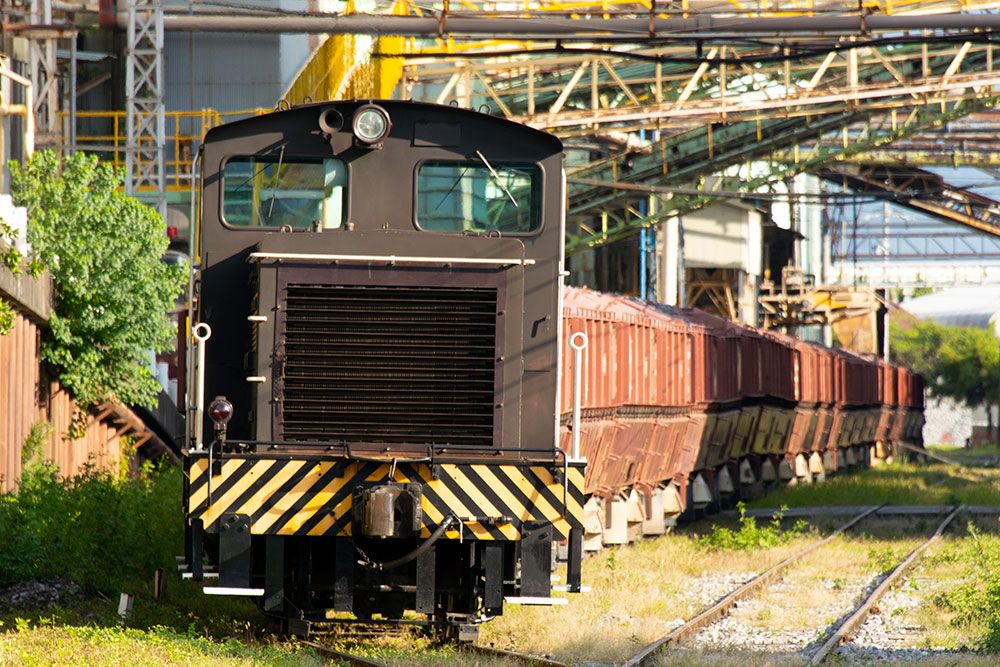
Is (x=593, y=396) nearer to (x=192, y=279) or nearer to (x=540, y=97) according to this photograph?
(x=192, y=279)

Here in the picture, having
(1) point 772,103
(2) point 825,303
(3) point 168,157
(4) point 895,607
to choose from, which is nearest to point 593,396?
(4) point 895,607

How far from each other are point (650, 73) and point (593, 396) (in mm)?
20990

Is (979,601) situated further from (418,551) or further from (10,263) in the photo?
(10,263)

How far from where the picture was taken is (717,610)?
45.1 ft

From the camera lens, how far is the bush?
44.0 ft

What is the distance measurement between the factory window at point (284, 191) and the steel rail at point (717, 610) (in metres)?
3.92

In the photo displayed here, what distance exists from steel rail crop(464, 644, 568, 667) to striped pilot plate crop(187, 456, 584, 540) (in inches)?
39.6

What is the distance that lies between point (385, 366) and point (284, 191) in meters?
1.51

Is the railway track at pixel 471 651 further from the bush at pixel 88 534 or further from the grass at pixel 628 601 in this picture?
the bush at pixel 88 534

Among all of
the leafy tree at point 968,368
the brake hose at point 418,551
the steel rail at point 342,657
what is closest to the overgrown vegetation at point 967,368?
the leafy tree at point 968,368

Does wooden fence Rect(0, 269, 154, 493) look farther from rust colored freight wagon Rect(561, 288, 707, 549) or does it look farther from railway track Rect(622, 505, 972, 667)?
railway track Rect(622, 505, 972, 667)

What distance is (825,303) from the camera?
50.0 m

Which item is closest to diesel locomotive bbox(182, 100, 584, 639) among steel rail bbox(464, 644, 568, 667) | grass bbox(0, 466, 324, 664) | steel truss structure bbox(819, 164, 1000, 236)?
steel rail bbox(464, 644, 568, 667)

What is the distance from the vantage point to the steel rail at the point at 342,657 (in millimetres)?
10016
